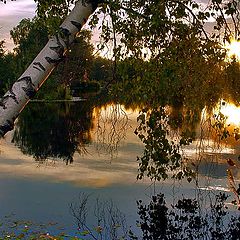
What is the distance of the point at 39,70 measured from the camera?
446 centimetres

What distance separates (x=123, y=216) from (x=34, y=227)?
2.78 metres

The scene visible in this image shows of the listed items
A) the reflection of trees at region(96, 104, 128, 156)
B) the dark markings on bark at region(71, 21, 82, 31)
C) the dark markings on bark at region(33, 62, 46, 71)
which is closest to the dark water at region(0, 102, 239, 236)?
the reflection of trees at region(96, 104, 128, 156)

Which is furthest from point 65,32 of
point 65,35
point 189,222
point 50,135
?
point 50,135

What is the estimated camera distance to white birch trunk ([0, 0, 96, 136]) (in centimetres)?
433

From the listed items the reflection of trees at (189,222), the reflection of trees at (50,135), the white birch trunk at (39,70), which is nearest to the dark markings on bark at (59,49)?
the white birch trunk at (39,70)

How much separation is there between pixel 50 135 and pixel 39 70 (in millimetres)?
32683

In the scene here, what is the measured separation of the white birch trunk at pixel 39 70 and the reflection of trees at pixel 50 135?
18.9m

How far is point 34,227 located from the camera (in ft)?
50.2

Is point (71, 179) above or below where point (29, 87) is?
below

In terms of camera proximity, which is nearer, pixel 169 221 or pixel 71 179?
pixel 169 221

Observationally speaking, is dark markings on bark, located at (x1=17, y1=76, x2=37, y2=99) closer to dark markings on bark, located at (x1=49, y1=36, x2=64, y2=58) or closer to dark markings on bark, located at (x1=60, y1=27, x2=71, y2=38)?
dark markings on bark, located at (x1=49, y1=36, x2=64, y2=58)

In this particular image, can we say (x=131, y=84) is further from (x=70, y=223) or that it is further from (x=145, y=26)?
(x=70, y=223)

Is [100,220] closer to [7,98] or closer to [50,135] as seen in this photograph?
[7,98]

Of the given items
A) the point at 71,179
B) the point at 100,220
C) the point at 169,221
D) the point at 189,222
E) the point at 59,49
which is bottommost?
the point at 100,220
